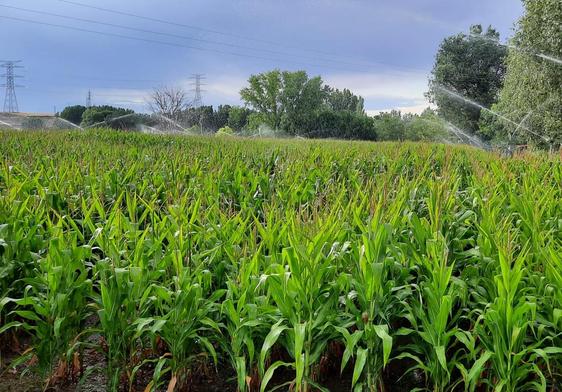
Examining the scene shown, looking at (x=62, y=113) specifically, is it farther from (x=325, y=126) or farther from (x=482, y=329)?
(x=482, y=329)

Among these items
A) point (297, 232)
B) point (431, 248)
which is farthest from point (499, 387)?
point (297, 232)

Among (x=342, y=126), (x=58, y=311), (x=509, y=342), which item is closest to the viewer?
(x=509, y=342)

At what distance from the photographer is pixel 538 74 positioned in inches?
904

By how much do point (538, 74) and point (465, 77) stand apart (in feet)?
80.3

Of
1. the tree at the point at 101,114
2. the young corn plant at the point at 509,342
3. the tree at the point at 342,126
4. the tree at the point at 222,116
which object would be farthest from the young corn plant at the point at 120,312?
the tree at the point at 222,116

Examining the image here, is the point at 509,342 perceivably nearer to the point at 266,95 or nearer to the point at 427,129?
the point at 427,129

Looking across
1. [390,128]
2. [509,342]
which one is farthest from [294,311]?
[390,128]

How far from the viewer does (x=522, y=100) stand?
24562mm

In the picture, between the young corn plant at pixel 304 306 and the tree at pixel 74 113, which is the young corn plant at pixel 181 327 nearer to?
the young corn plant at pixel 304 306

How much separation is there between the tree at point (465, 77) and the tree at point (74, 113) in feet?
165

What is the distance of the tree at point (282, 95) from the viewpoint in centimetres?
7169

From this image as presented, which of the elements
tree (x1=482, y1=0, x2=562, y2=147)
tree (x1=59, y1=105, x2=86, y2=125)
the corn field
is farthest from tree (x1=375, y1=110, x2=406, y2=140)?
the corn field

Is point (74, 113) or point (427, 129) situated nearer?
point (427, 129)

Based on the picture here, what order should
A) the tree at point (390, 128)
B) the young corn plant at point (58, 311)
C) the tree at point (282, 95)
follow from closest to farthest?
the young corn plant at point (58, 311) < the tree at point (390, 128) < the tree at point (282, 95)
